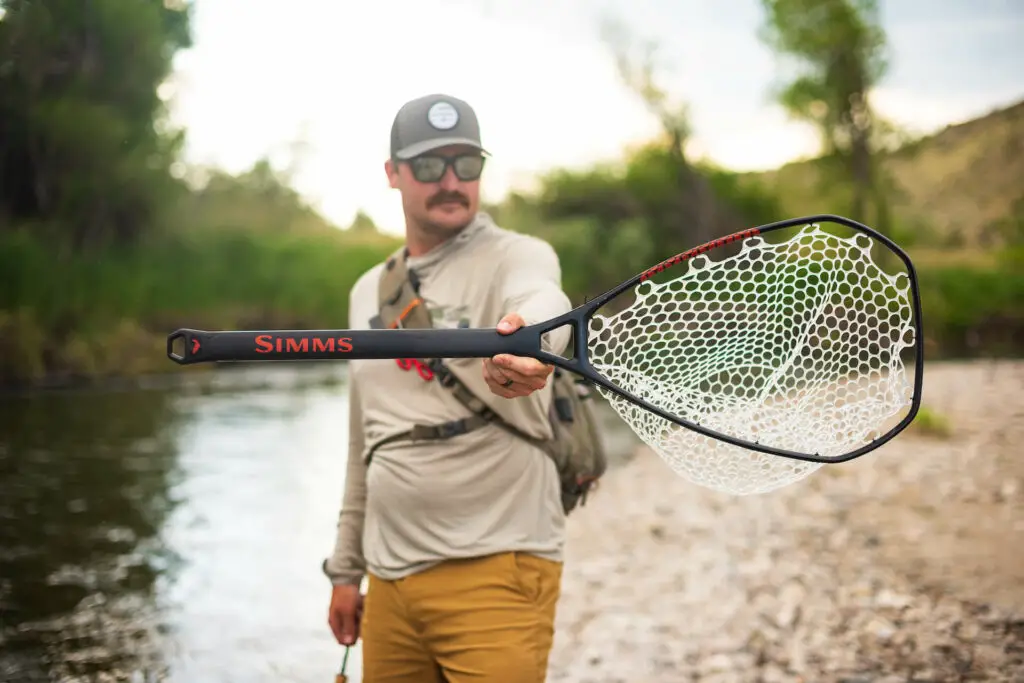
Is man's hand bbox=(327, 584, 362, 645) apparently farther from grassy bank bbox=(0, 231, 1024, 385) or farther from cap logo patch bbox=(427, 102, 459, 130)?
grassy bank bbox=(0, 231, 1024, 385)

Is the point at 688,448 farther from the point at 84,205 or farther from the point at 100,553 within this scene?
the point at 84,205

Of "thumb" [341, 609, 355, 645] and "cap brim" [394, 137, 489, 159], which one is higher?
"cap brim" [394, 137, 489, 159]

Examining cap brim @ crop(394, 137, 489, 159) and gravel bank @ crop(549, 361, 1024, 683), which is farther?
gravel bank @ crop(549, 361, 1024, 683)

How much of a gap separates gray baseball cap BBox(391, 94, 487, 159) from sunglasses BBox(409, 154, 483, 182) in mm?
21

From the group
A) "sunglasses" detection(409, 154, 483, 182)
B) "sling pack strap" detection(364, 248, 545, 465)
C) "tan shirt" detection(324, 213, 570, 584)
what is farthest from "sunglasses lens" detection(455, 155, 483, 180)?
"sling pack strap" detection(364, 248, 545, 465)

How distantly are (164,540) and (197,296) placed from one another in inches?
455

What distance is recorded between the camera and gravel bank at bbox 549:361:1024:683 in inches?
158

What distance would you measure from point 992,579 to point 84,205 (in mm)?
10140

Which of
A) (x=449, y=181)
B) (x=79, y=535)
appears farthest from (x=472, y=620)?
(x=79, y=535)

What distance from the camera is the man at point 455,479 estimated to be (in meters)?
1.93

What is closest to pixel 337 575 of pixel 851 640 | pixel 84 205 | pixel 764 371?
pixel 764 371

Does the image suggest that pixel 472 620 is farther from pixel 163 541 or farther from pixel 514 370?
pixel 163 541

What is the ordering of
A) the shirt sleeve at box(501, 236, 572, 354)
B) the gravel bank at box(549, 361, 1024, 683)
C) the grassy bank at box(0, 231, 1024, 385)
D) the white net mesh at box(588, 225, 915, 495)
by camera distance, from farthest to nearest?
the grassy bank at box(0, 231, 1024, 385), the gravel bank at box(549, 361, 1024, 683), the white net mesh at box(588, 225, 915, 495), the shirt sleeve at box(501, 236, 572, 354)

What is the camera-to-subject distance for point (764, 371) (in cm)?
230
